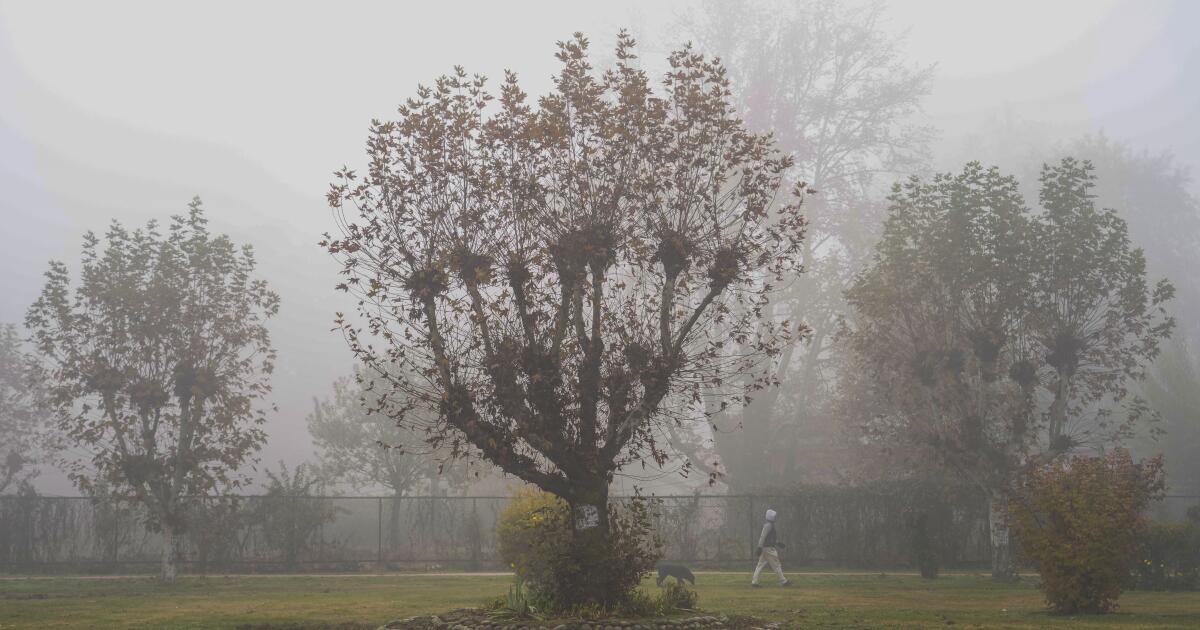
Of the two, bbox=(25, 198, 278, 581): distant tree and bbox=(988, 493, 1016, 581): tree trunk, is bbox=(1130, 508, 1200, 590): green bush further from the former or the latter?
bbox=(25, 198, 278, 581): distant tree

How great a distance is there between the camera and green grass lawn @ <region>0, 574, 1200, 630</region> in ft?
47.5

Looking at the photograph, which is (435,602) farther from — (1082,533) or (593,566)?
(1082,533)

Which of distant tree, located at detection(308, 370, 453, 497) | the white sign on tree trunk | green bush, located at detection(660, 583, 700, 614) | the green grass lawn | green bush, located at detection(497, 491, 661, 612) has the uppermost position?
distant tree, located at detection(308, 370, 453, 497)

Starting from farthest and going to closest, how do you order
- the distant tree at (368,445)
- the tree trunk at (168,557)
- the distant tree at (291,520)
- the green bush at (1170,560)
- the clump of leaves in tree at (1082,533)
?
the distant tree at (368,445), the distant tree at (291,520), the tree trunk at (168,557), the green bush at (1170,560), the clump of leaves in tree at (1082,533)

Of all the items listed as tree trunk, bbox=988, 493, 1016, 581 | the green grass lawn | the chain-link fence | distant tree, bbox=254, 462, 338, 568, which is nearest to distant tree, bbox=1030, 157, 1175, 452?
tree trunk, bbox=988, 493, 1016, 581

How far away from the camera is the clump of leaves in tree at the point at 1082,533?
15.1m

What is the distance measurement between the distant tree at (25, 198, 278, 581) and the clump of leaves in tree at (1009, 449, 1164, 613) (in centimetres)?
1718

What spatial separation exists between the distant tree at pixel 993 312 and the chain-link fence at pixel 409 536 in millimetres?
4666

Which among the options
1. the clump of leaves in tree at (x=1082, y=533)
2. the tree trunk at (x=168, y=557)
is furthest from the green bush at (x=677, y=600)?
the tree trunk at (x=168, y=557)

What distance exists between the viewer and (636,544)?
12531 mm

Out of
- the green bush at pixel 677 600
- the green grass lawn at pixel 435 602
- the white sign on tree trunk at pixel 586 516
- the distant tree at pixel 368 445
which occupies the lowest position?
the green grass lawn at pixel 435 602

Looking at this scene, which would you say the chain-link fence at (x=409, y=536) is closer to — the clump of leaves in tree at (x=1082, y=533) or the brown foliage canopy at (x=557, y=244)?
the clump of leaves in tree at (x=1082, y=533)

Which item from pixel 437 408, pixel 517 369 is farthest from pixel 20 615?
pixel 517 369

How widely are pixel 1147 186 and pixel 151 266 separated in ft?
177
